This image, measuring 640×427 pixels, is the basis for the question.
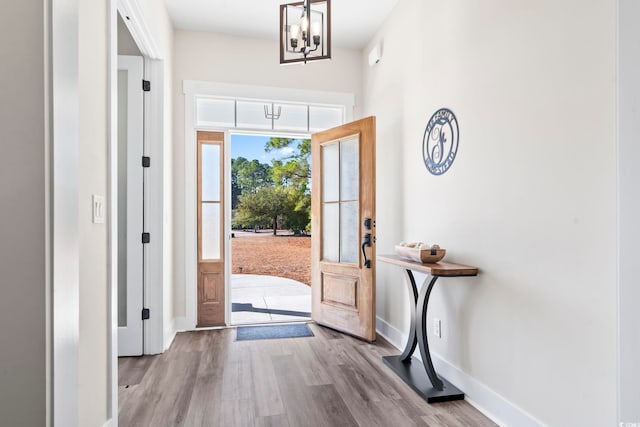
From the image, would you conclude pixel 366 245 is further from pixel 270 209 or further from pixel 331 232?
pixel 270 209

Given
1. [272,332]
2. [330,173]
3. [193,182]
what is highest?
[330,173]

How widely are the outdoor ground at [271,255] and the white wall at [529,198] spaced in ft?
15.9

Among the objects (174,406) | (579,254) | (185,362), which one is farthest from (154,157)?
(579,254)

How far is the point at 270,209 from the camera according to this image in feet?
26.1

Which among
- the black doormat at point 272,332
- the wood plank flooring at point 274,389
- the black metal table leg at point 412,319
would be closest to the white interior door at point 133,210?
the wood plank flooring at point 274,389

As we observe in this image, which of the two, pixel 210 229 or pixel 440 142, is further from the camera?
pixel 210 229

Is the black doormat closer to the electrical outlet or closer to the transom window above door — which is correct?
the electrical outlet

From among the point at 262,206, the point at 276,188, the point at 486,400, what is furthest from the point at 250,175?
the point at 486,400

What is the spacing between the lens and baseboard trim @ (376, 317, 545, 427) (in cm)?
188

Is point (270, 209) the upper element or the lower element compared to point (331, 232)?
upper

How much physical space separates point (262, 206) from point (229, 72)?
429cm

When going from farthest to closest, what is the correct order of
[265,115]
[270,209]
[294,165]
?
[270,209] → [294,165] → [265,115]

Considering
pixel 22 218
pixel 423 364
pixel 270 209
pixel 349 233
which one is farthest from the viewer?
pixel 270 209

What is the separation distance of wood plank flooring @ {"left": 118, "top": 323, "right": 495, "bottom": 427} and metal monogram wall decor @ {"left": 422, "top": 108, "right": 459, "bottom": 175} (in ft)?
5.26
